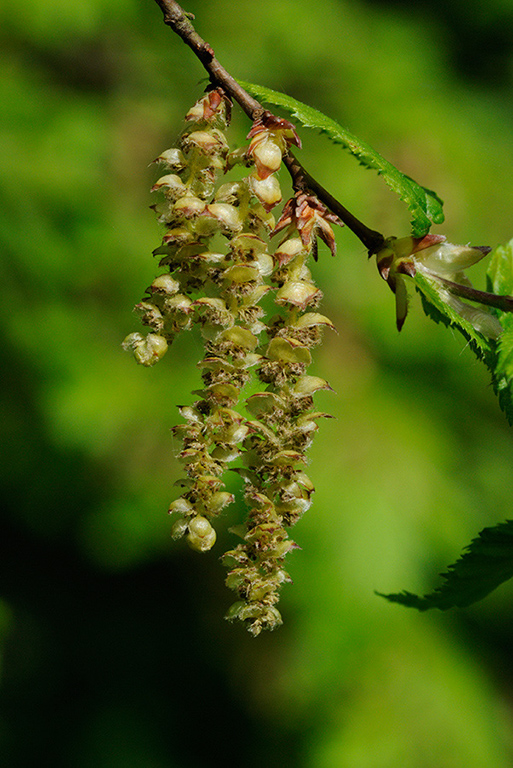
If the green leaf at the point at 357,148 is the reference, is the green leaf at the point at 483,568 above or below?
below

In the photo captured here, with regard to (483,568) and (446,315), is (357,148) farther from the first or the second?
(483,568)

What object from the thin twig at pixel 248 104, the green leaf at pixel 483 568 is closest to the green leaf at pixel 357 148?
the thin twig at pixel 248 104

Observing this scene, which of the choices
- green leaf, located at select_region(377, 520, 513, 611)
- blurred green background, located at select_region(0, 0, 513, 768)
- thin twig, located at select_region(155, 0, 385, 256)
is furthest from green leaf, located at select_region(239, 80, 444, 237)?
blurred green background, located at select_region(0, 0, 513, 768)

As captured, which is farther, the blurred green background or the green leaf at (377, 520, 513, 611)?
the blurred green background

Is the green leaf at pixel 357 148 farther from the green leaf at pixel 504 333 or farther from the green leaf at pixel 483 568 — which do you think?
the green leaf at pixel 483 568

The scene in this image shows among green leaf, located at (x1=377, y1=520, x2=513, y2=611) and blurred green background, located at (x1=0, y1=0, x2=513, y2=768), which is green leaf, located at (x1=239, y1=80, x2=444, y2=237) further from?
blurred green background, located at (x1=0, y1=0, x2=513, y2=768)

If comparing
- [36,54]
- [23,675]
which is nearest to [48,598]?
[23,675]
